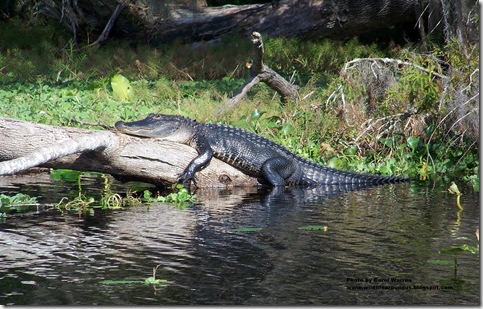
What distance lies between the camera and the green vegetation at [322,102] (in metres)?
9.95

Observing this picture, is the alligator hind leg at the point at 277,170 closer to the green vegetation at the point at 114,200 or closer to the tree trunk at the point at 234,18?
the green vegetation at the point at 114,200

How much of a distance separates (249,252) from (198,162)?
315 centimetres

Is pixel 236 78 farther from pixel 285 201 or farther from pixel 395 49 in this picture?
pixel 285 201

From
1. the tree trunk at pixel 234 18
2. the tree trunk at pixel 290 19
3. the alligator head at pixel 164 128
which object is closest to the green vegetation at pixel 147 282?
the alligator head at pixel 164 128

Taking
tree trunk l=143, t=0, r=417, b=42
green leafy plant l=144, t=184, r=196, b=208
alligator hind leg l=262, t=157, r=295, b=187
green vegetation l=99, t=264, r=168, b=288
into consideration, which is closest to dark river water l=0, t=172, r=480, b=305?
green vegetation l=99, t=264, r=168, b=288

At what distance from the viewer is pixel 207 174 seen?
938cm

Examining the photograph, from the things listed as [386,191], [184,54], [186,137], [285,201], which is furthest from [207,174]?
[184,54]

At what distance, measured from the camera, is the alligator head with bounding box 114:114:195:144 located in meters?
9.20

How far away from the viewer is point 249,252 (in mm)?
6098

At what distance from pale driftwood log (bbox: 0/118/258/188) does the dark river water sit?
51 centimetres

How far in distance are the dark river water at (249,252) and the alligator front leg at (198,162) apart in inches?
18.9

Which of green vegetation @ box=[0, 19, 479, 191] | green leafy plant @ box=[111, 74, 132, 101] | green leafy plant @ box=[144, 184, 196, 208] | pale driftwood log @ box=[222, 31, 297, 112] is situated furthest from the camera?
green leafy plant @ box=[111, 74, 132, 101]

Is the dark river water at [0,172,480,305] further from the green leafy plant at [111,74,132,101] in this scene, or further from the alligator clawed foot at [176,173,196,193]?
the green leafy plant at [111,74,132,101]

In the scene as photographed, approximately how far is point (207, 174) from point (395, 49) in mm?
8050
